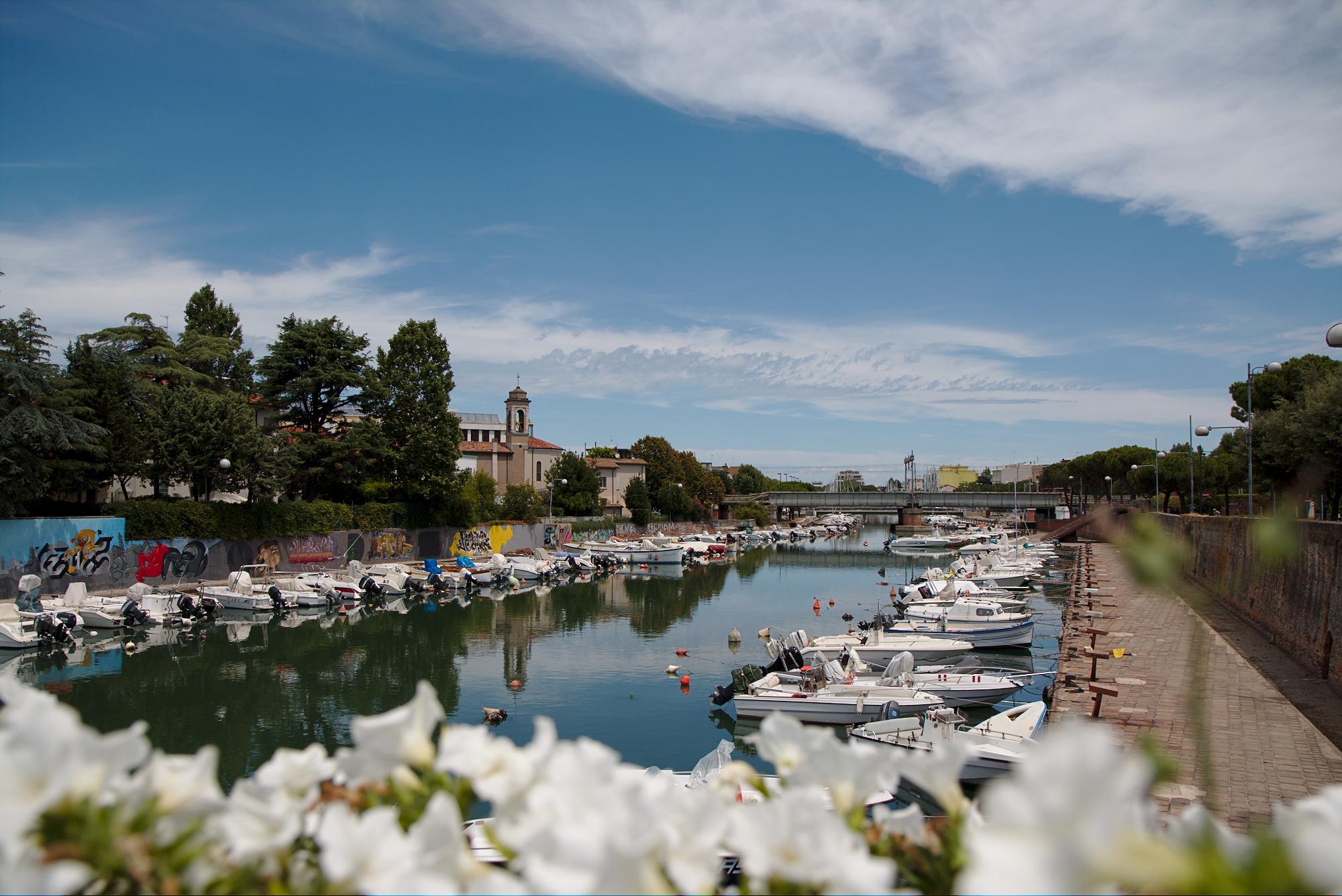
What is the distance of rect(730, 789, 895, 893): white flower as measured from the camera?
1621 millimetres

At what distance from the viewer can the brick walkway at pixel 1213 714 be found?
10.2 m

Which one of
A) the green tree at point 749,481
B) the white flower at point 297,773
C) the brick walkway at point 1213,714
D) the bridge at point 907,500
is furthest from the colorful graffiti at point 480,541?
A: the green tree at point 749,481

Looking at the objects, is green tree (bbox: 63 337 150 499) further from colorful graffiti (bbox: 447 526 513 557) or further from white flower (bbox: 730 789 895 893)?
white flower (bbox: 730 789 895 893)

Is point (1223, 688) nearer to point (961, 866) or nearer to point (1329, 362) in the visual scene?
point (961, 866)

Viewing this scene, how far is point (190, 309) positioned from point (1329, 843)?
60.3m

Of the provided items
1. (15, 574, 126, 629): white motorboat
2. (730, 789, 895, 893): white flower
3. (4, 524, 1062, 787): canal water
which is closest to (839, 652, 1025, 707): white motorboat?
(4, 524, 1062, 787): canal water

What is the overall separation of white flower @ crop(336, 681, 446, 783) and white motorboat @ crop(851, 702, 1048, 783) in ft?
37.9

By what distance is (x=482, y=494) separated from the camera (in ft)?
202

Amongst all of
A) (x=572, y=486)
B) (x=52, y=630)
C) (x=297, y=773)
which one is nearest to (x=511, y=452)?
(x=572, y=486)

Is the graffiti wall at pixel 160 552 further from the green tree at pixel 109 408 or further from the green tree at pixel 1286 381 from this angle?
the green tree at pixel 1286 381

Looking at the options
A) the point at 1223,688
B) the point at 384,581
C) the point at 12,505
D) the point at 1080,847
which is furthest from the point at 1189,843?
the point at 384,581

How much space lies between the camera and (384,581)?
37875mm

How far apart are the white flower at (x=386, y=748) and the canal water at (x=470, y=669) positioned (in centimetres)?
1136

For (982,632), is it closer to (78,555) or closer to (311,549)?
(311,549)
